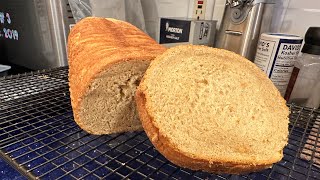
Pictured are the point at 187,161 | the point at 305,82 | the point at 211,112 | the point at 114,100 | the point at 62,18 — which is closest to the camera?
the point at 187,161

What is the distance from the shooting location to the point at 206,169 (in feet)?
2.01

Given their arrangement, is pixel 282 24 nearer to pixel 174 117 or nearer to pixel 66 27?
pixel 174 117

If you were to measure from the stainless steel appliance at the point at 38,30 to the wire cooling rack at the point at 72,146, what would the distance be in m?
0.24

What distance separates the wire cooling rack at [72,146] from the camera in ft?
2.23

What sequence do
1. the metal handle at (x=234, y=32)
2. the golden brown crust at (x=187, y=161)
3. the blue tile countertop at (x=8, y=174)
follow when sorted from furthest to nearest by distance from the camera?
the metal handle at (x=234, y=32), the blue tile countertop at (x=8, y=174), the golden brown crust at (x=187, y=161)

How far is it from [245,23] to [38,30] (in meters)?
1.07

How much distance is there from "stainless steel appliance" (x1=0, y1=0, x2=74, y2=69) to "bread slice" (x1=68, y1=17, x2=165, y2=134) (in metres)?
0.43

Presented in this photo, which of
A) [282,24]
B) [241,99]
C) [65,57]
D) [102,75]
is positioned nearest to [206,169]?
[241,99]

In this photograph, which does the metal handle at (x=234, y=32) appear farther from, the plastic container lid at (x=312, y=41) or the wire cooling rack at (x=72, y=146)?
the wire cooling rack at (x=72, y=146)

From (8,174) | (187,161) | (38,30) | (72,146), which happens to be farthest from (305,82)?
(38,30)

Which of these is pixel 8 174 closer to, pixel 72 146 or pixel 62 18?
pixel 72 146

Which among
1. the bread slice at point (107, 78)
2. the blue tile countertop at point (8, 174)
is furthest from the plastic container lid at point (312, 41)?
the blue tile countertop at point (8, 174)

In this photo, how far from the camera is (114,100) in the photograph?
0.81 metres

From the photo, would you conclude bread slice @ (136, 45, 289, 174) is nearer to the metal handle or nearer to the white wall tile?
the metal handle
